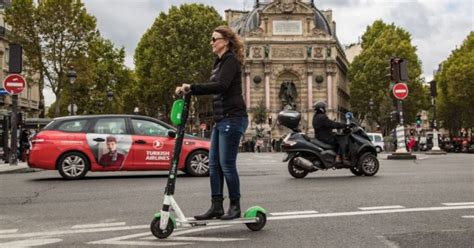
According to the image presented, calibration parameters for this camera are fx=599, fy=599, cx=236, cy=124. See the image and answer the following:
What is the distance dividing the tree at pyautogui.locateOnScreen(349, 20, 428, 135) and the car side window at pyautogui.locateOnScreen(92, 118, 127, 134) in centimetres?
5468

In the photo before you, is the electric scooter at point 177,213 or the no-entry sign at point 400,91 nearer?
the electric scooter at point 177,213

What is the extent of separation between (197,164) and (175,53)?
150 feet

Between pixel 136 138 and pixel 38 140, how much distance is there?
2.19 meters

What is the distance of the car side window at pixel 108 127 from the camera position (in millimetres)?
13664

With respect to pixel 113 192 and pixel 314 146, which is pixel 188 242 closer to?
pixel 113 192

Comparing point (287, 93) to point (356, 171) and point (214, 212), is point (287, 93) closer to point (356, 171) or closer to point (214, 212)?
point (356, 171)

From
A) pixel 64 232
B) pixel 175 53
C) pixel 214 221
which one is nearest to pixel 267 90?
pixel 175 53

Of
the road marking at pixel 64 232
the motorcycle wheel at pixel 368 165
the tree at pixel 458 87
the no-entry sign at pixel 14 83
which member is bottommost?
the road marking at pixel 64 232

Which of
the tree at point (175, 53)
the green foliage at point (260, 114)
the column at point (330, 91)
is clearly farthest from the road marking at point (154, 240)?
the column at point (330, 91)

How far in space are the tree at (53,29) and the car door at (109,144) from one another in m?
27.4

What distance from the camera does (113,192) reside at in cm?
1003

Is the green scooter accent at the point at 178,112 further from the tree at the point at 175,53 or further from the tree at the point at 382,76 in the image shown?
the tree at the point at 382,76

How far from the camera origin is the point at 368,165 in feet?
44.4

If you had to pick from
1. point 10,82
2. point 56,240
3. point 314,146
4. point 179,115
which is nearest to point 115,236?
point 56,240
